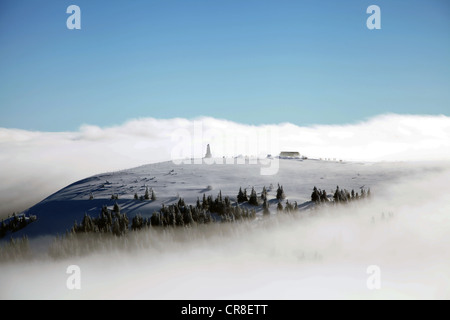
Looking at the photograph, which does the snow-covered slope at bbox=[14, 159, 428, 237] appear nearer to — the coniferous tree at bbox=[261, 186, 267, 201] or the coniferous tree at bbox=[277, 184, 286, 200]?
the coniferous tree at bbox=[261, 186, 267, 201]

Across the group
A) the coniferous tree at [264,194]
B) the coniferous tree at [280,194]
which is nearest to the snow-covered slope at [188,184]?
the coniferous tree at [264,194]

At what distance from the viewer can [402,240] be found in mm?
96188

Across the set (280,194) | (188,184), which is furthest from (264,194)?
(188,184)

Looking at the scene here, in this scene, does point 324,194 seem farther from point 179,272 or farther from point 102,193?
point 102,193

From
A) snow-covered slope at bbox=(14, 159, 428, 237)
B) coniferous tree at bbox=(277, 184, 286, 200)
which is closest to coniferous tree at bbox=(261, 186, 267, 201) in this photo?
snow-covered slope at bbox=(14, 159, 428, 237)

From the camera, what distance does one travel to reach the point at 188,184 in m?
119

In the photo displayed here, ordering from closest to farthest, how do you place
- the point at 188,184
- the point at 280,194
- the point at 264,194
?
1. the point at 280,194
2. the point at 264,194
3. the point at 188,184

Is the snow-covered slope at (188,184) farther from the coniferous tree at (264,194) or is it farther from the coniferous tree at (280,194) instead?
the coniferous tree at (280,194)

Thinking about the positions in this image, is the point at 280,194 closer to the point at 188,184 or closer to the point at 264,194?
the point at 264,194

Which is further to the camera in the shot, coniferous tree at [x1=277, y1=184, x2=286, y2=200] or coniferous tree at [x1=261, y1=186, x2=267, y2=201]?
coniferous tree at [x1=277, y1=184, x2=286, y2=200]

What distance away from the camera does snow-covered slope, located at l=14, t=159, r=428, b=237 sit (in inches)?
4109

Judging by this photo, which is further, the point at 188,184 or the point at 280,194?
the point at 188,184
